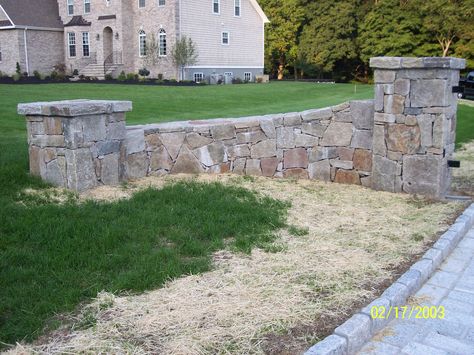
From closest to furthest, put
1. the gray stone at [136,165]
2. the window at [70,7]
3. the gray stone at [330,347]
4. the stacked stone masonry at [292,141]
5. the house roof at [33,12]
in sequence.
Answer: the gray stone at [330,347] → the stacked stone masonry at [292,141] → the gray stone at [136,165] → the house roof at [33,12] → the window at [70,7]

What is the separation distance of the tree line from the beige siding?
731 centimetres

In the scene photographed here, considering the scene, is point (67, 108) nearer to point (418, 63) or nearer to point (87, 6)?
point (418, 63)

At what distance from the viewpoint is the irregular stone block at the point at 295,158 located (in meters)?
7.85

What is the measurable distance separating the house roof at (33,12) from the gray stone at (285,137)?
95.3 ft

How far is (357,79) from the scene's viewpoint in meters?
43.6

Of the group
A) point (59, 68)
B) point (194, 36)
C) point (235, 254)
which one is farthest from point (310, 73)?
point (235, 254)

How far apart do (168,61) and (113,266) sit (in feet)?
92.4

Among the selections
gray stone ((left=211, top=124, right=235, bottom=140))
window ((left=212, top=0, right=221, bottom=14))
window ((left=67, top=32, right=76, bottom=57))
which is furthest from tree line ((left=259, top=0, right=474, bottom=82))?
gray stone ((left=211, top=124, right=235, bottom=140))

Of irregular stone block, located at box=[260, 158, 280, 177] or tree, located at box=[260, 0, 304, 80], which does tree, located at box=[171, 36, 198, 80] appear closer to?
tree, located at box=[260, 0, 304, 80]

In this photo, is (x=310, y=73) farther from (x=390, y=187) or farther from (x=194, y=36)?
(x=390, y=187)

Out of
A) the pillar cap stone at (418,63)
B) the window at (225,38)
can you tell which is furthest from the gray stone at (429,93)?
the window at (225,38)

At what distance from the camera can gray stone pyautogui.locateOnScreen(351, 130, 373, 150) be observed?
7360mm

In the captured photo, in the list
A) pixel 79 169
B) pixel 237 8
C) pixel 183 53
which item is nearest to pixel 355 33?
pixel 237 8

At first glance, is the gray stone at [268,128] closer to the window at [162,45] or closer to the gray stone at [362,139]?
the gray stone at [362,139]
